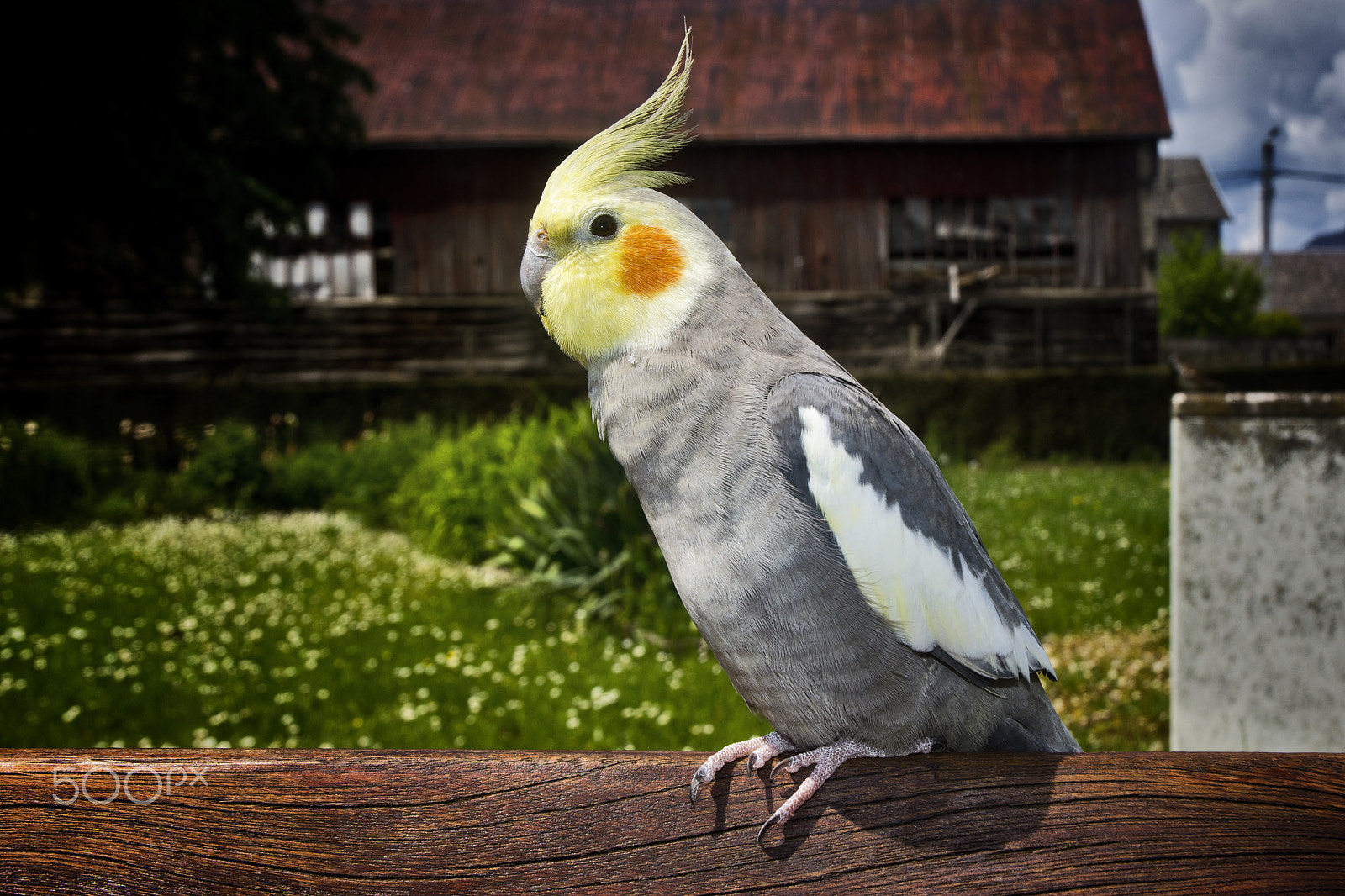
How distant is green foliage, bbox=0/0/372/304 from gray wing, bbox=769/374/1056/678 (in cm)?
819

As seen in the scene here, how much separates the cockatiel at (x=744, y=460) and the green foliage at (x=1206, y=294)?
107ft

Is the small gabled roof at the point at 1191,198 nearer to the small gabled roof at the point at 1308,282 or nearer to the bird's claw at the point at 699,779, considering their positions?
the small gabled roof at the point at 1308,282

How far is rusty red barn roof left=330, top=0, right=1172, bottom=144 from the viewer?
40.5ft

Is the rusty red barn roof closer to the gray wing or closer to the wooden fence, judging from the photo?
the wooden fence

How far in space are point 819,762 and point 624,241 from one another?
0.82 m

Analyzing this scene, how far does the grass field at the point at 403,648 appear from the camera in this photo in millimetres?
3826

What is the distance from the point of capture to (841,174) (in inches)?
510

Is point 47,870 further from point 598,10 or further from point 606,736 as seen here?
point 598,10

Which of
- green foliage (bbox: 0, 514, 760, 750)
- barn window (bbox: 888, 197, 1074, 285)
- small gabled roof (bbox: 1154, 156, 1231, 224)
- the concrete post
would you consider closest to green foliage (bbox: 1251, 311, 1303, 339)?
small gabled roof (bbox: 1154, 156, 1231, 224)

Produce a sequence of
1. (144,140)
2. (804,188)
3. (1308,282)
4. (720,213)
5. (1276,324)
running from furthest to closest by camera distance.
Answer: (1308,282) < (1276,324) < (804,188) < (720,213) < (144,140)

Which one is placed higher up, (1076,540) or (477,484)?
(477,484)

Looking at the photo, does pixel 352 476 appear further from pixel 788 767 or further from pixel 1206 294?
pixel 1206 294

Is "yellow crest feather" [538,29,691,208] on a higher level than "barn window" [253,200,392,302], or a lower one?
lower

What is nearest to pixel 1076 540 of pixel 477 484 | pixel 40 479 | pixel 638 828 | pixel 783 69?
pixel 477 484
